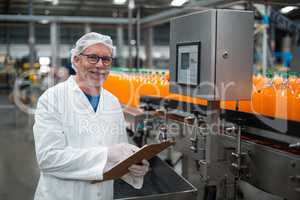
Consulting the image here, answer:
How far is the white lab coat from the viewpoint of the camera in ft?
3.62

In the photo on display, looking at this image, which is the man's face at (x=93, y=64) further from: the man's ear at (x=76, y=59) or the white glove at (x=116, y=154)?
the white glove at (x=116, y=154)

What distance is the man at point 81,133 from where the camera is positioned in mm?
1105

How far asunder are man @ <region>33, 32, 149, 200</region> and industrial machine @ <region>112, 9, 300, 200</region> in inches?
16.2

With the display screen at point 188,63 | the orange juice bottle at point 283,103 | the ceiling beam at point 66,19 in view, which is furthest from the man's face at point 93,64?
the ceiling beam at point 66,19

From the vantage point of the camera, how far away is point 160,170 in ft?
7.13

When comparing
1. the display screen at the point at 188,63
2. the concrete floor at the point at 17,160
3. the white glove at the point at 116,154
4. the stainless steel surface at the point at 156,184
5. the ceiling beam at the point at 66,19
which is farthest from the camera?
the ceiling beam at the point at 66,19

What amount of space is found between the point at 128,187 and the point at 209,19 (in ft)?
4.48

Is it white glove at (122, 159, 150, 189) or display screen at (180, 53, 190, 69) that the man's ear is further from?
display screen at (180, 53, 190, 69)

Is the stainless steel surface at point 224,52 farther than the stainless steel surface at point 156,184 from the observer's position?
No

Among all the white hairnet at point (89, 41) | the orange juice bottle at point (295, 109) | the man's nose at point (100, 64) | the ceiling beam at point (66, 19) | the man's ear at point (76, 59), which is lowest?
the orange juice bottle at point (295, 109)

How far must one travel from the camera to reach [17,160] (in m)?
3.87

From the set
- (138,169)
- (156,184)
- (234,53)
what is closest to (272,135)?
(234,53)

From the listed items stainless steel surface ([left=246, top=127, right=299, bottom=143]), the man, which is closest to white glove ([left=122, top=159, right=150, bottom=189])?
the man

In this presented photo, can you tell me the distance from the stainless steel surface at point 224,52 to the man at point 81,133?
0.41 m
